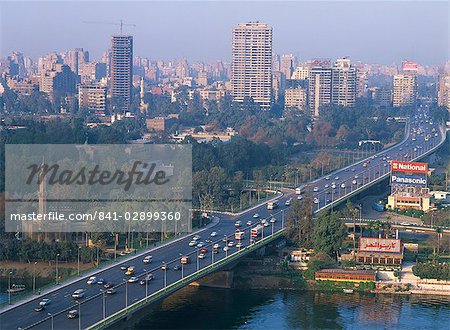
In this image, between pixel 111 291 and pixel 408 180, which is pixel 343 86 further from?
pixel 111 291

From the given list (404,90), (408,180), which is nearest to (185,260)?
(408,180)

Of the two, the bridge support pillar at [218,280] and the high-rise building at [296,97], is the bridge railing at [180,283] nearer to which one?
the bridge support pillar at [218,280]

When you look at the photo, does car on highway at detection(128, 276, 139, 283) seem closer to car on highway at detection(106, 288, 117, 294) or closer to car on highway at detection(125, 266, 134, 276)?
car on highway at detection(125, 266, 134, 276)

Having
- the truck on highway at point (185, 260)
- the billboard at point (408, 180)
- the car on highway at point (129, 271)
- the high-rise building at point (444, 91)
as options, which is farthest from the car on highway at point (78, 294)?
the high-rise building at point (444, 91)

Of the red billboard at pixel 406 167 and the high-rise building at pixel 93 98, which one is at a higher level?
the high-rise building at pixel 93 98

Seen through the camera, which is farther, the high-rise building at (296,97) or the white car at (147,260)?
the high-rise building at (296,97)

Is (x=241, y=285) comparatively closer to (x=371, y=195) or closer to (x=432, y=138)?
(x=371, y=195)

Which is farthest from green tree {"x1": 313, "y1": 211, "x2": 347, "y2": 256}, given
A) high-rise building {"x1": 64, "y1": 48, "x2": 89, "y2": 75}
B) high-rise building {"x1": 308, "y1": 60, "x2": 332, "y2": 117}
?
high-rise building {"x1": 64, "y1": 48, "x2": 89, "y2": 75}
